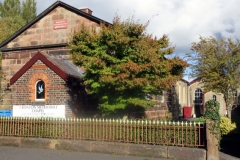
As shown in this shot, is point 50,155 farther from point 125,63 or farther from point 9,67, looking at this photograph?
point 9,67

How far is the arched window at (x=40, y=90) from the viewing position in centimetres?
1565

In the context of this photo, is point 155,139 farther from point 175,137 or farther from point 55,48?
point 55,48

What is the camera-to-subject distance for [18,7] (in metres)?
53.6

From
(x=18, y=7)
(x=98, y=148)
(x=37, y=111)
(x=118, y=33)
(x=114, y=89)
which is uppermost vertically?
(x=18, y=7)

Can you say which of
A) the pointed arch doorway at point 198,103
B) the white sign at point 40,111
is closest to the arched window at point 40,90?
the white sign at point 40,111

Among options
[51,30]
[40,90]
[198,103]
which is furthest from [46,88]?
[198,103]

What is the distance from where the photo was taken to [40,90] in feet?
51.6

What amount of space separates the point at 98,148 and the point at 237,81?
11.8m

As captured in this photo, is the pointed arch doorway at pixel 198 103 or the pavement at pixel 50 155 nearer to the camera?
the pavement at pixel 50 155

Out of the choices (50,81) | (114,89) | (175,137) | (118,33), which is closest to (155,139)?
(175,137)

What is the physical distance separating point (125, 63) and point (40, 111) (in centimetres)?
548

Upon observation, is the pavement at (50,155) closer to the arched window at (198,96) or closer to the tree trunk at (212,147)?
the tree trunk at (212,147)

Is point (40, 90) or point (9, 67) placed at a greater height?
point (9, 67)

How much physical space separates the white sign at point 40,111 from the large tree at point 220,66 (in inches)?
378
